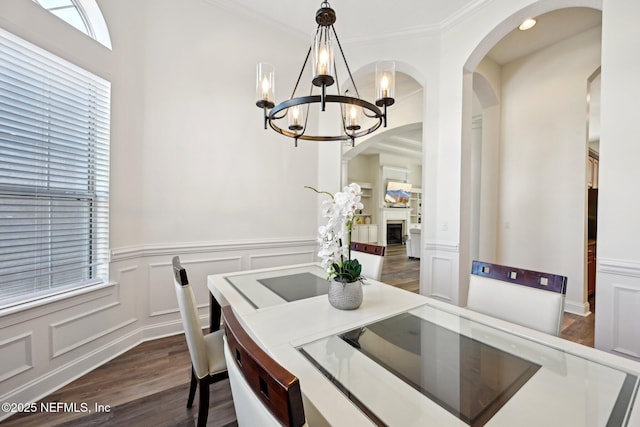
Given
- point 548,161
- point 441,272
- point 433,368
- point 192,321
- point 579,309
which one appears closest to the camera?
point 433,368

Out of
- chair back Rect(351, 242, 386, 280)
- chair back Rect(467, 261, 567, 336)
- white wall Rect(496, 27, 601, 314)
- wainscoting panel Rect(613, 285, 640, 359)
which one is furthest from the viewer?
white wall Rect(496, 27, 601, 314)

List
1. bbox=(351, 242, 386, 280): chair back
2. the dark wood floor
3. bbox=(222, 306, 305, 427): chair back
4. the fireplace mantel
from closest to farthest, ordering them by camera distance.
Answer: bbox=(222, 306, 305, 427): chair back, the dark wood floor, bbox=(351, 242, 386, 280): chair back, the fireplace mantel

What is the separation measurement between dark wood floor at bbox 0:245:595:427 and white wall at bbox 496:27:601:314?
121cm

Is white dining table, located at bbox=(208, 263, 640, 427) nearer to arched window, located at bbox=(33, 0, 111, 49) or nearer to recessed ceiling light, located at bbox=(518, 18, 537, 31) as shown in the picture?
arched window, located at bbox=(33, 0, 111, 49)

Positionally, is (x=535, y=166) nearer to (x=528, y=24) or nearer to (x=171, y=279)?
(x=528, y=24)

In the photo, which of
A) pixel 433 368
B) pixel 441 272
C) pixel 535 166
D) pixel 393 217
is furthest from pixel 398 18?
pixel 393 217

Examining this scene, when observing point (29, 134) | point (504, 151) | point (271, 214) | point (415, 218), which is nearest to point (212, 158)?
point (271, 214)

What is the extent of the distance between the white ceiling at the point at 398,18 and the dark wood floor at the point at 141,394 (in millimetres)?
3338

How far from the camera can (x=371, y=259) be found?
2148 mm

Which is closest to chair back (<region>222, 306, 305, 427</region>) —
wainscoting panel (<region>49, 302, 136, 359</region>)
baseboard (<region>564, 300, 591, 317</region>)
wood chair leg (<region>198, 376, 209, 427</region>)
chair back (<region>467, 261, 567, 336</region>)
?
wood chair leg (<region>198, 376, 209, 427</region>)

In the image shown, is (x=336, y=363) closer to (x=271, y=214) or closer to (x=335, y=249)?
(x=335, y=249)

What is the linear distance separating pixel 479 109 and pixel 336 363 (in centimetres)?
448

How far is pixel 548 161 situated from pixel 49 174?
4.95m

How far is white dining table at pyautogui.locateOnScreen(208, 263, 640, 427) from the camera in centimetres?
68
